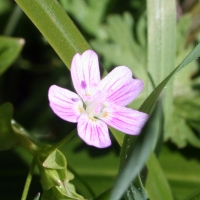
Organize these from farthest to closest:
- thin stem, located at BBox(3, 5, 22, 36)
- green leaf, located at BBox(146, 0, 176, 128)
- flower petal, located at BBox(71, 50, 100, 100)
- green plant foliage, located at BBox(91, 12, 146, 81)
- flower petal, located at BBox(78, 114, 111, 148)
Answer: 1. thin stem, located at BBox(3, 5, 22, 36)
2. green plant foliage, located at BBox(91, 12, 146, 81)
3. green leaf, located at BBox(146, 0, 176, 128)
4. flower petal, located at BBox(71, 50, 100, 100)
5. flower petal, located at BBox(78, 114, 111, 148)

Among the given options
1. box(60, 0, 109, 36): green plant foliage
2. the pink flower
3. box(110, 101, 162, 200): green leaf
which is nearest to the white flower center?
the pink flower

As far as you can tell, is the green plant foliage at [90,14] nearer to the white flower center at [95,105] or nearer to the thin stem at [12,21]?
the thin stem at [12,21]

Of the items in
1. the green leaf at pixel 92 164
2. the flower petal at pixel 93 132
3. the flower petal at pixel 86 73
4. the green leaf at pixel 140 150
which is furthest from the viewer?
the green leaf at pixel 92 164

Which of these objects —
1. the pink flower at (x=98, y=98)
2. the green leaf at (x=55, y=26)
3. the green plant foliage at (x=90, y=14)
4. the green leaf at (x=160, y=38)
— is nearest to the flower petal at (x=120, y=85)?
the pink flower at (x=98, y=98)

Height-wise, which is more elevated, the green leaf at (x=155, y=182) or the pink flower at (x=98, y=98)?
the pink flower at (x=98, y=98)

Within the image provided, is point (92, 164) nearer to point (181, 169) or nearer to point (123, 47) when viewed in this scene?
point (181, 169)

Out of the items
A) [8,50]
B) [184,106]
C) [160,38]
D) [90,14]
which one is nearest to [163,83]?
[160,38]

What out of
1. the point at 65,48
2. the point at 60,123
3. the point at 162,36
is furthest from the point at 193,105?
the point at 65,48

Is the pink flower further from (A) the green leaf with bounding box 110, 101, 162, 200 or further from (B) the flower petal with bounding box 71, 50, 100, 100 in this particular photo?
(A) the green leaf with bounding box 110, 101, 162, 200
